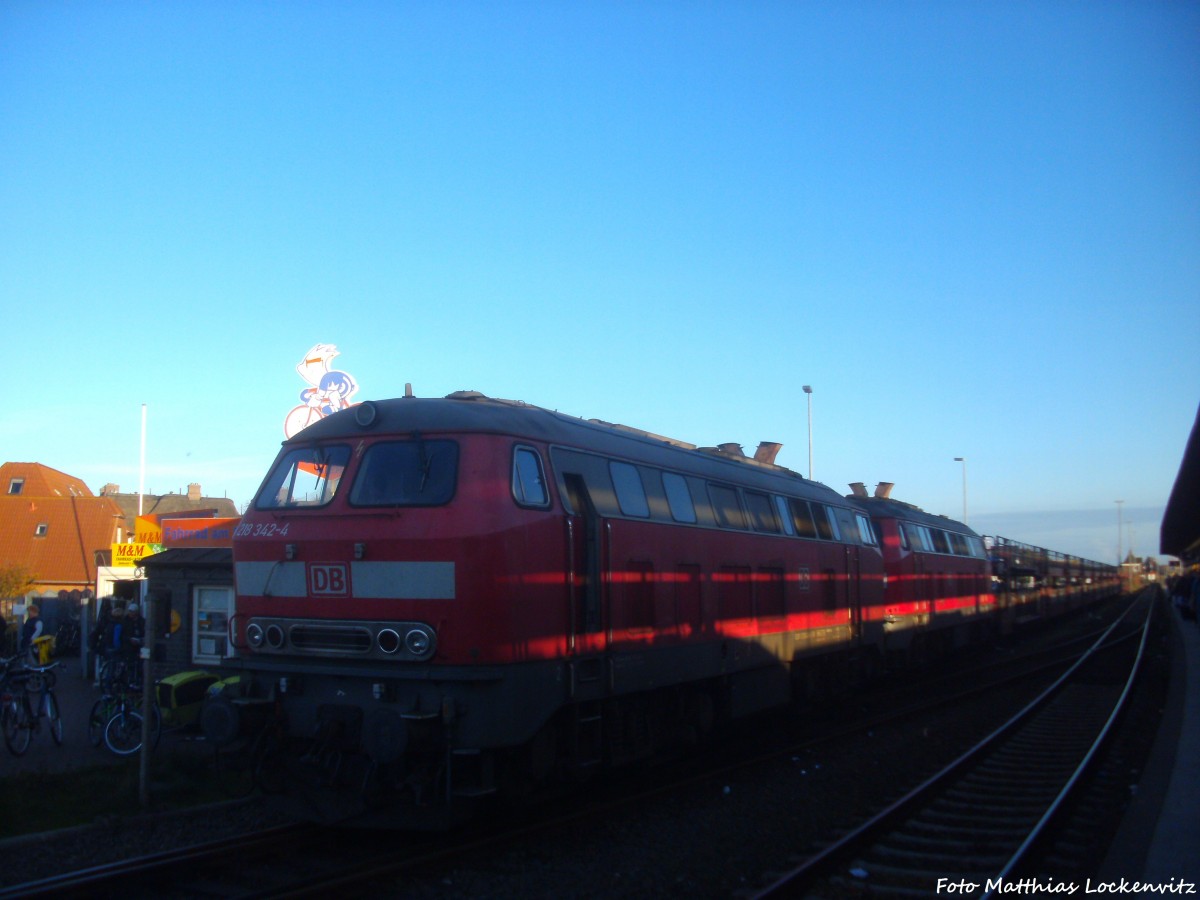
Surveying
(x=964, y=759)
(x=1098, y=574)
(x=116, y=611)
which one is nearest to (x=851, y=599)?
(x=964, y=759)

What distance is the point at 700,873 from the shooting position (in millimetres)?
7219

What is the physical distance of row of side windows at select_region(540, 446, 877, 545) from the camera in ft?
28.7

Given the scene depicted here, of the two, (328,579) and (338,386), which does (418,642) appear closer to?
(328,579)

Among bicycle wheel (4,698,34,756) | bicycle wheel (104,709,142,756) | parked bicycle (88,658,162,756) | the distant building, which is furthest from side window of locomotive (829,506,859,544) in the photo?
the distant building

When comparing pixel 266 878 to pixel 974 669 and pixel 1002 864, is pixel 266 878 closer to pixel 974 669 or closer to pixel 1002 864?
pixel 1002 864

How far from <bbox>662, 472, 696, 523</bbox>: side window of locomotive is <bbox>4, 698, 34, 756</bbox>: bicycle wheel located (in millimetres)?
7640

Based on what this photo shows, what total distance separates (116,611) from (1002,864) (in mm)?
12600

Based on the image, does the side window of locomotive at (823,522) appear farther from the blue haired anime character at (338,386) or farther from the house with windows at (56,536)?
the house with windows at (56,536)

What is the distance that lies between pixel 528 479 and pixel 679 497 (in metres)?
2.93

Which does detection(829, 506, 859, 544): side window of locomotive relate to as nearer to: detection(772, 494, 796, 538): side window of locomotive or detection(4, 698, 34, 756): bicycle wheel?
detection(772, 494, 796, 538): side window of locomotive

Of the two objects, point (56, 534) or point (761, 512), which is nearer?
point (761, 512)

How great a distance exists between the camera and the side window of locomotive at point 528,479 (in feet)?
26.3

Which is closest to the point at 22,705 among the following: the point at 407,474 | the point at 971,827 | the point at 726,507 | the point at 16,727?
the point at 16,727

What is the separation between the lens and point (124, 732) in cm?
1110
